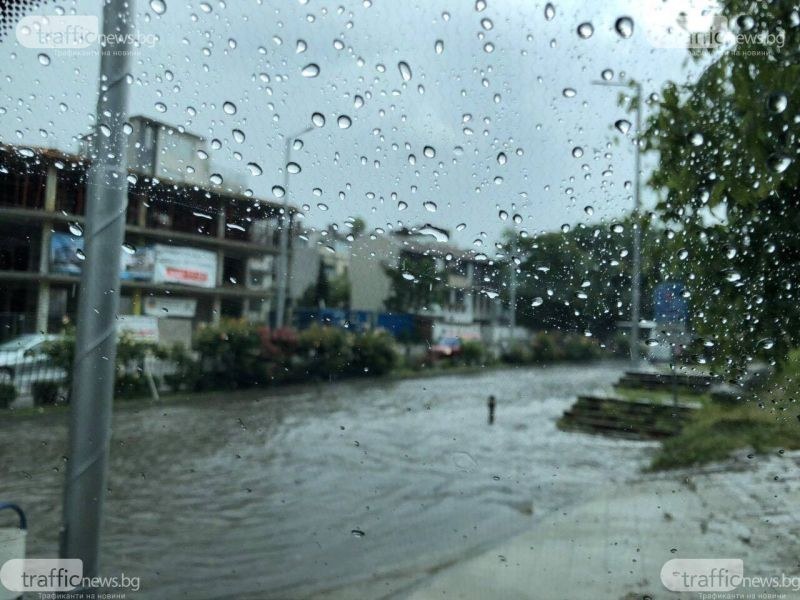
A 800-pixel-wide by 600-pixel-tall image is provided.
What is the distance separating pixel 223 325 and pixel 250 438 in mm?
1653

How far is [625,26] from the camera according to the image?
2332 mm

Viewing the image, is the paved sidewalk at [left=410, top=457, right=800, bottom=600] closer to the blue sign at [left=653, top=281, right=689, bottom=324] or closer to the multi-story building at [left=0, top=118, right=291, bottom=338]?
the blue sign at [left=653, top=281, right=689, bottom=324]

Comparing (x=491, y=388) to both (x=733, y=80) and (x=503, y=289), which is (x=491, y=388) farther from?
(x=733, y=80)

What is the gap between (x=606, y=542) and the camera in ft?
11.9

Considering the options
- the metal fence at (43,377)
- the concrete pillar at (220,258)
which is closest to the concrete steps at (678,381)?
the concrete pillar at (220,258)

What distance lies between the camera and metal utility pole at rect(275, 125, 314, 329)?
8.72ft

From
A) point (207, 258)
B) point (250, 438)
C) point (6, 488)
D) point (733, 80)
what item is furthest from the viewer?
point (250, 438)

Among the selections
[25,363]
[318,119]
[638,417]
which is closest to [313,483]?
[25,363]

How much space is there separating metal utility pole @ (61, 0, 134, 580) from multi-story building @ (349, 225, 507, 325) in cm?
100

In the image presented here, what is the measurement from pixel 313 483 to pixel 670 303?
4.07 meters

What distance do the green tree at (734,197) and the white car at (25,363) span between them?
2.94 metres

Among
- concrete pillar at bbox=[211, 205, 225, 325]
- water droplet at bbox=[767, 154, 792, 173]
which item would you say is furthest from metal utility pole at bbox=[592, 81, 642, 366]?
concrete pillar at bbox=[211, 205, 225, 325]

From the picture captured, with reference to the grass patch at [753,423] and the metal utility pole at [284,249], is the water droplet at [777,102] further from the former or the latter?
the metal utility pole at [284,249]

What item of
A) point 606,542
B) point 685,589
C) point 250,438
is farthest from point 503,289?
point 250,438
